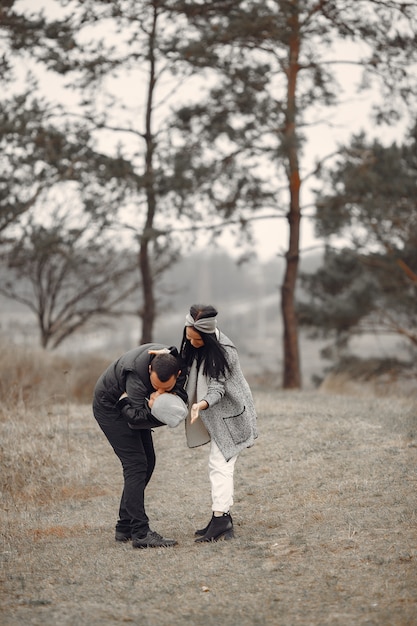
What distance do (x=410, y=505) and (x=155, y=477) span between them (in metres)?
3.24

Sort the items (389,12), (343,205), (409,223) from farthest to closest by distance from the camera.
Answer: (409,223) → (343,205) → (389,12)

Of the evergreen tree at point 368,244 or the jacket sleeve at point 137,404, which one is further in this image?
the evergreen tree at point 368,244

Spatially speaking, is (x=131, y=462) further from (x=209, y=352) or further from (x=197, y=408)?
(x=209, y=352)

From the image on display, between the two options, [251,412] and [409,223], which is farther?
[409,223]

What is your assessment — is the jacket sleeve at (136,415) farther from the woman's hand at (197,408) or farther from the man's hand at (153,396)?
the woman's hand at (197,408)

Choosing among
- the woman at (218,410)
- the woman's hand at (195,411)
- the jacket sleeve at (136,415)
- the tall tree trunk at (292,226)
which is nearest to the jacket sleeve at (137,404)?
the jacket sleeve at (136,415)

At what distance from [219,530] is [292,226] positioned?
38.6 feet

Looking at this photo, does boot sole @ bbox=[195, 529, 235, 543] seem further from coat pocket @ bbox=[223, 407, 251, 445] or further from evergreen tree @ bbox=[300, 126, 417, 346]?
evergreen tree @ bbox=[300, 126, 417, 346]

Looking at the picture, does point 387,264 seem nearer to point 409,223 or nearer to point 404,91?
point 409,223

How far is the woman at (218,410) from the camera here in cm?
588

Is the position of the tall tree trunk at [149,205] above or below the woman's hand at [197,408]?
above

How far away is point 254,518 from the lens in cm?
669

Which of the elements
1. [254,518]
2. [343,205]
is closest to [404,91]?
[343,205]

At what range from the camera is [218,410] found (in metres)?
6.06
